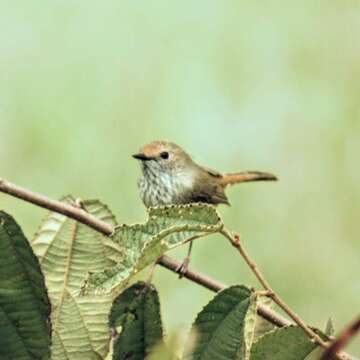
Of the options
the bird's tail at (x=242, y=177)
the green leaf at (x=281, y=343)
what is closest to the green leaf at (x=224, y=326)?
the green leaf at (x=281, y=343)

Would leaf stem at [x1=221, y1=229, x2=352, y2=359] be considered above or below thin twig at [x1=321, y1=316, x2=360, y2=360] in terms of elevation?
below

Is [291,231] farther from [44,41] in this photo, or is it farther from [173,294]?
[44,41]

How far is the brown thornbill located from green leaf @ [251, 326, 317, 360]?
2088mm

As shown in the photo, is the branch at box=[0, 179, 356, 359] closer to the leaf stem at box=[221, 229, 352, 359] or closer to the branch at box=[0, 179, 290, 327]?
the branch at box=[0, 179, 290, 327]

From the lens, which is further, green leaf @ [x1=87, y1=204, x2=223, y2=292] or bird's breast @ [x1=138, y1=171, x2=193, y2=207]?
bird's breast @ [x1=138, y1=171, x2=193, y2=207]

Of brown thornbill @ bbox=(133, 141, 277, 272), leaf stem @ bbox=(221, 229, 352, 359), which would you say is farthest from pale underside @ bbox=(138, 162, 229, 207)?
leaf stem @ bbox=(221, 229, 352, 359)

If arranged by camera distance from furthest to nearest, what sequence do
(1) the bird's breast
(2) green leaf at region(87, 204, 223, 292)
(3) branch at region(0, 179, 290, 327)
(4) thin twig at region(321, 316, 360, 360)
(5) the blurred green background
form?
(5) the blurred green background < (1) the bird's breast < (3) branch at region(0, 179, 290, 327) < (2) green leaf at region(87, 204, 223, 292) < (4) thin twig at region(321, 316, 360, 360)

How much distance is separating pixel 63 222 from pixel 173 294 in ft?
16.9

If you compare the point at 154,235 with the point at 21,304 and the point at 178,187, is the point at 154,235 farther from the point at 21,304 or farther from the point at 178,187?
the point at 178,187

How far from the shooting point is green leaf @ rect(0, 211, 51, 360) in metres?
1.87

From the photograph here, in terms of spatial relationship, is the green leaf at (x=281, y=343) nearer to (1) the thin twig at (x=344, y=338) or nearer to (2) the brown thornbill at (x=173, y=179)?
(1) the thin twig at (x=344, y=338)

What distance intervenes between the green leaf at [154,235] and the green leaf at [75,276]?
0.67ft

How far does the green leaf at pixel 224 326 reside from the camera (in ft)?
6.04

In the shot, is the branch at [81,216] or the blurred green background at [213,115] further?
the blurred green background at [213,115]
